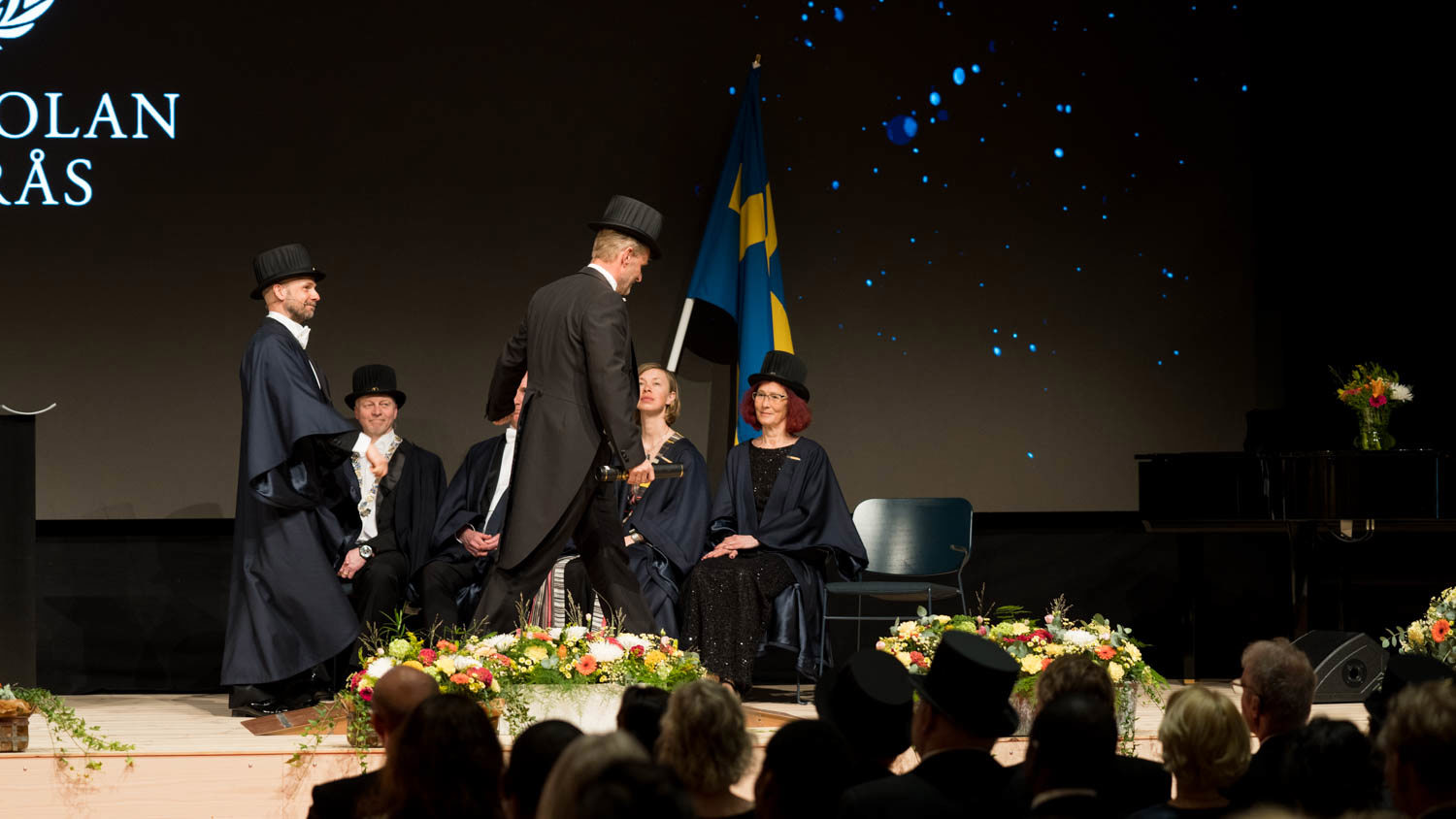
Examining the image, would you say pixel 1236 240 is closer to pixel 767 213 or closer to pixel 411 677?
pixel 767 213

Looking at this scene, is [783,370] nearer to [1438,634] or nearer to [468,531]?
[468,531]

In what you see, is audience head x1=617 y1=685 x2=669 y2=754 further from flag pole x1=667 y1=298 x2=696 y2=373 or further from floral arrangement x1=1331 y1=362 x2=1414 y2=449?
floral arrangement x1=1331 y1=362 x2=1414 y2=449

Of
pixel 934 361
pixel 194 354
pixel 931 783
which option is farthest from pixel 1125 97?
pixel 931 783

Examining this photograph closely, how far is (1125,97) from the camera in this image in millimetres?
7578

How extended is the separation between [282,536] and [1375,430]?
4.43m

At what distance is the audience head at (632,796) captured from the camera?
1.77 m

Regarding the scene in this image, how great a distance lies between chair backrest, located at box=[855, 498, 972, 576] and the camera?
257 inches

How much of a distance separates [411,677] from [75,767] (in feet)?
6.27

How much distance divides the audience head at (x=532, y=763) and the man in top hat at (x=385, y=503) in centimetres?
362

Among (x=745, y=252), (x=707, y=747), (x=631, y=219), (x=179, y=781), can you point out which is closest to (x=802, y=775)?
(x=707, y=747)

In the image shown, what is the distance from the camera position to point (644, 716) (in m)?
2.82

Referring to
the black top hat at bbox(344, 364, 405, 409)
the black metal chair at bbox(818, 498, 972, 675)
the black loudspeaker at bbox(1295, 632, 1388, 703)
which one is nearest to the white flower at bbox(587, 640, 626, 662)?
the black metal chair at bbox(818, 498, 972, 675)

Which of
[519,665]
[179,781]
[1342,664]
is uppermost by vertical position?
[519,665]

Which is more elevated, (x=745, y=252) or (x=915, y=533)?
(x=745, y=252)
